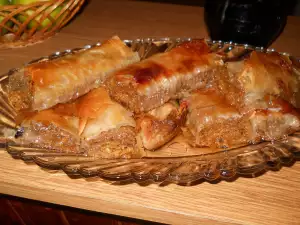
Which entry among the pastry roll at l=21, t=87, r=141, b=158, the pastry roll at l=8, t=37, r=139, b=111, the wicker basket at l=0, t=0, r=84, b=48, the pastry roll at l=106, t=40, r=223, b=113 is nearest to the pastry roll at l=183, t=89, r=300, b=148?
the pastry roll at l=106, t=40, r=223, b=113

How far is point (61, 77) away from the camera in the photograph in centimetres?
111

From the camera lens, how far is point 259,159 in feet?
2.97

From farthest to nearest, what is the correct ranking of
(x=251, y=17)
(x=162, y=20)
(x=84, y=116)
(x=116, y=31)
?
(x=162, y=20), (x=116, y=31), (x=251, y=17), (x=84, y=116)

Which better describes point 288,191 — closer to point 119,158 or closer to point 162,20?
point 119,158

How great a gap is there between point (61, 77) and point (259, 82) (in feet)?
2.21

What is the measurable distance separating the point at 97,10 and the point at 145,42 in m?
0.75

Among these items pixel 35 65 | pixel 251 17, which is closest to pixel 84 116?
pixel 35 65

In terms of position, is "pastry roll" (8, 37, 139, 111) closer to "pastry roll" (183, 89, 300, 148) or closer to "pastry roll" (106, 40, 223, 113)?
"pastry roll" (106, 40, 223, 113)

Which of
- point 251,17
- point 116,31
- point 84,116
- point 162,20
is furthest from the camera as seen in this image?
point 162,20

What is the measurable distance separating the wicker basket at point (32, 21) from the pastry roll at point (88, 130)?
562 millimetres

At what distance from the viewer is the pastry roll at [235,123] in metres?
1.02

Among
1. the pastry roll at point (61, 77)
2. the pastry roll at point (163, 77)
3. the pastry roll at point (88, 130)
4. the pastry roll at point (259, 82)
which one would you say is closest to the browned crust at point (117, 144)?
the pastry roll at point (88, 130)

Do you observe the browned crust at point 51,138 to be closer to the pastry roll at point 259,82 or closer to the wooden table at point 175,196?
the wooden table at point 175,196

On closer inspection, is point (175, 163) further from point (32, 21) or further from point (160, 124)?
Result: point (32, 21)
